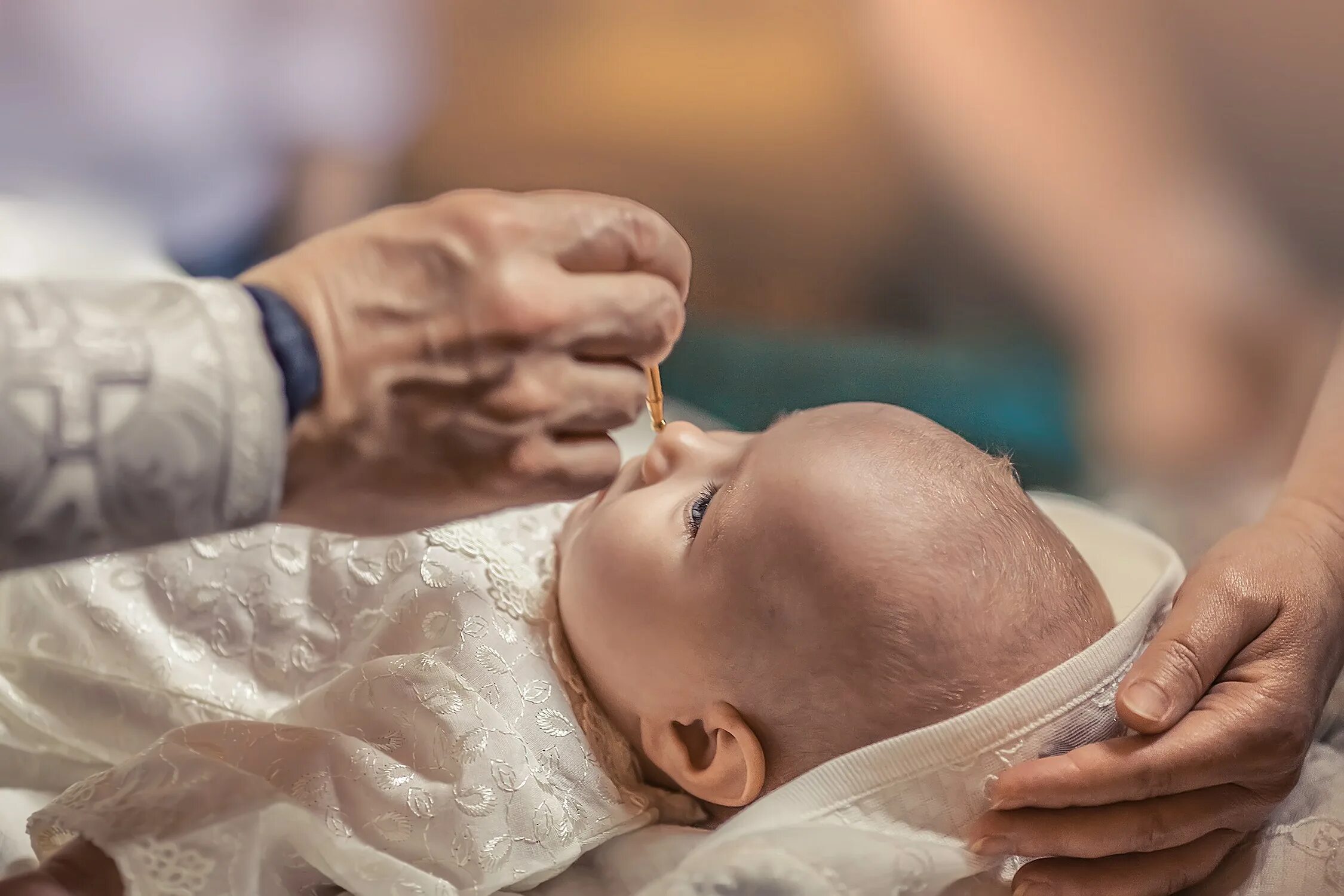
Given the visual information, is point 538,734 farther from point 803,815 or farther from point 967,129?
point 967,129

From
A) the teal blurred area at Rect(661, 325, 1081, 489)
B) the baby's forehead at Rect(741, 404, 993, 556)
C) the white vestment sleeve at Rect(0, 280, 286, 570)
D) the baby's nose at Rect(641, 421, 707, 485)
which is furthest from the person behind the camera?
the teal blurred area at Rect(661, 325, 1081, 489)

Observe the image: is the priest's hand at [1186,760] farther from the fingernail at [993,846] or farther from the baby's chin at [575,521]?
the baby's chin at [575,521]

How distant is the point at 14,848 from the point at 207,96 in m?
0.58

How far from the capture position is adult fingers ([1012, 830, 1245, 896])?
0.64 meters

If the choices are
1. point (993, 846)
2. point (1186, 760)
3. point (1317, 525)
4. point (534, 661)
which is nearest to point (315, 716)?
point (534, 661)

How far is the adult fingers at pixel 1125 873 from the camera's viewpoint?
2.09 feet

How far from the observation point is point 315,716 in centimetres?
80

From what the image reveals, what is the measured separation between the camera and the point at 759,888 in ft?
2.03

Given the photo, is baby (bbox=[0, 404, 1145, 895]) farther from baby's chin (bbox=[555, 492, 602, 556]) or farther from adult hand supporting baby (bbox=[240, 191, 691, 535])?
adult hand supporting baby (bbox=[240, 191, 691, 535])

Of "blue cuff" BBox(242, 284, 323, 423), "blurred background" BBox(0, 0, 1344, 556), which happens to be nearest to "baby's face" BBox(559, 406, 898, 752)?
"blurred background" BBox(0, 0, 1344, 556)

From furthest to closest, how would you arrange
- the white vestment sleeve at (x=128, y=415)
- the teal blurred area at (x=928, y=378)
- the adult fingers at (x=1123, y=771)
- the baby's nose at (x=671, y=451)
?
the teal blurred area at (x=928, y=378)
the baby's nose at (x=671, y=451)
the adult fingers at (x=1123, y=771)
the white vestment sleeve at (x=128, y=415)

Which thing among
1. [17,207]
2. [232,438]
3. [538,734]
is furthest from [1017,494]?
[17,207]

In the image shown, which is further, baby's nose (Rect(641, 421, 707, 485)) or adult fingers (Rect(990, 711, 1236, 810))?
baby's nose (Rect(641, 421, 707, 485))

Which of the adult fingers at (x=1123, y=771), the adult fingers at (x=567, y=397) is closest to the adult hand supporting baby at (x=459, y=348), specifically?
the adult fingers at (x=567, y=397)
